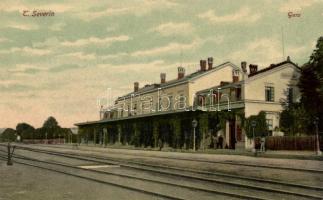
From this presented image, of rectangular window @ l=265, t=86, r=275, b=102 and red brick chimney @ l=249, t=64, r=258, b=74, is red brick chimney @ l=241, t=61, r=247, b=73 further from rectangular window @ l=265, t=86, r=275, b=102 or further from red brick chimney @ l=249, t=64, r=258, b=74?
rectangular window @ l=265, t=86, r=275, b=102

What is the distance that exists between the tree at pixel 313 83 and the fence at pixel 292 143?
355cm

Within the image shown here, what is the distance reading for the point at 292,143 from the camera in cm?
3316

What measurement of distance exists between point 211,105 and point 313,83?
9592mm

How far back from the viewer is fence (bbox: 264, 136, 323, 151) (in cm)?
3197

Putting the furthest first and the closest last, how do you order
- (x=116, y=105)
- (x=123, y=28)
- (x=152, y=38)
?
(x=116, y=105)
(x=152, y=38)
(x=123, y=28)

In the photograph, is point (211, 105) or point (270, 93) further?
point (211, 105)

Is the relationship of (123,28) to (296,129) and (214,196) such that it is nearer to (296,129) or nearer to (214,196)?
(214,196)

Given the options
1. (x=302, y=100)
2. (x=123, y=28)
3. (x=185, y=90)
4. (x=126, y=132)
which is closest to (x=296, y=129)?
(x=302, y=100)

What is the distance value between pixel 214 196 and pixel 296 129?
98.1ft

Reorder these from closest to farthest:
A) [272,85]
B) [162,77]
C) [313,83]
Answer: [313,83], [272,85], [162,77]

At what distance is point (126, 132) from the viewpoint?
53.5m

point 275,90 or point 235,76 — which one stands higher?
point 235,76

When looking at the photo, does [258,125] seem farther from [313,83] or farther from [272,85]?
[313,83]

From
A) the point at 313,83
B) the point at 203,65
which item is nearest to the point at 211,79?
the point at 203,65
